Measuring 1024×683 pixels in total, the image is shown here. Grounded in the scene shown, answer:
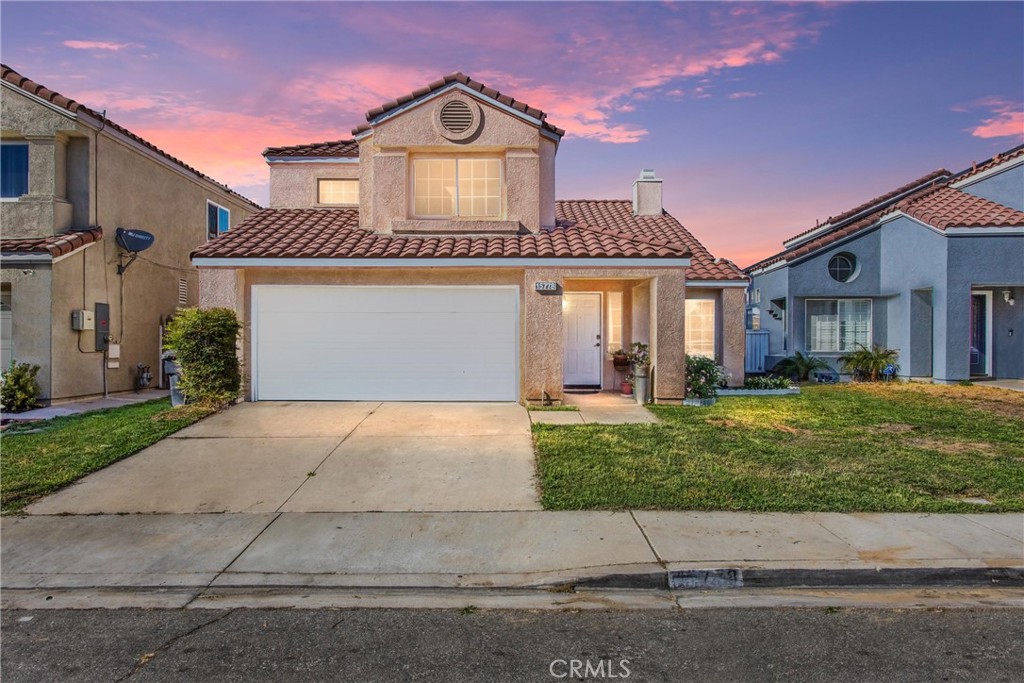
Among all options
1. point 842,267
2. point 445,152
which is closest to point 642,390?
point 445,152

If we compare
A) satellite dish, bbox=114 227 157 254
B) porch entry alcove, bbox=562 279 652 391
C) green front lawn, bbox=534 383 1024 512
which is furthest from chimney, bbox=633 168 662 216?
satellite dish, bbox=114 227 157 254

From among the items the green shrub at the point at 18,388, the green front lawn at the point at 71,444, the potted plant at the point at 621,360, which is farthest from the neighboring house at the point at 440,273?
the green shrub at the point at 18,388

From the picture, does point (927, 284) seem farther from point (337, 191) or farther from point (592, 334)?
point (337, 191)

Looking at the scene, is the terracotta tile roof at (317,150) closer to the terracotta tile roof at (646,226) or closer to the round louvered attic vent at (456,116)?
the round louvered attic vent at (456,116)

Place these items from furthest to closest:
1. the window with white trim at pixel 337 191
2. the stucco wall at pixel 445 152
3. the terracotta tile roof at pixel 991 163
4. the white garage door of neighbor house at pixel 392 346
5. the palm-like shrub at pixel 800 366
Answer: the palm-like shrub at pixel 800 366 < the terracotta tile roof at pixel 991 163 < the window with white trim at pixel 337 191 < the stucco wall at pixel 445 152 < the white garage door of neighbor house at pixel 392 346

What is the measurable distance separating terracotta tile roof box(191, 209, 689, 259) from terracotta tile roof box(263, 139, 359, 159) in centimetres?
250

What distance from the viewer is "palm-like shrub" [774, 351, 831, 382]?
15836 mm

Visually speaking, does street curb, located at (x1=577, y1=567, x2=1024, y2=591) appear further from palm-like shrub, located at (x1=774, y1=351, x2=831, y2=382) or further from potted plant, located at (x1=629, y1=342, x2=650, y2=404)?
palm-like shrub, located at (x1=774, y1=351, x2=831, y2=382)

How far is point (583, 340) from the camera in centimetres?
1349

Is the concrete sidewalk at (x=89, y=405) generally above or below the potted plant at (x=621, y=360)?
below

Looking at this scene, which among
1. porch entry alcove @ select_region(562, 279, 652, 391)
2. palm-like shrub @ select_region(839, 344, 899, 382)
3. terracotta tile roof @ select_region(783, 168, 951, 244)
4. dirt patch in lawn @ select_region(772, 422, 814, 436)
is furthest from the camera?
terracotta tile roof @ select_region(783, 168, 951, 244)

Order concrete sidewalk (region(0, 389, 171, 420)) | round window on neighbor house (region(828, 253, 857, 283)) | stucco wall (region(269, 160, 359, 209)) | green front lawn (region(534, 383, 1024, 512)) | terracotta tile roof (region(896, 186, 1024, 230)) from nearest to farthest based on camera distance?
green front lawn (region(534, 383, 1024, 512))
concrete sidewalk (region(0, 389, 171, 420))
terracotta tile roof (region(896, 186, 1024, 230))
stucco wall (region(269, 160, 359, 209))
round window on neighbor house (region(828, 253, 857, 283))

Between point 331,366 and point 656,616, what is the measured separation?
29.7ft

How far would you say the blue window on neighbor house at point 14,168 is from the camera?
1201cm
